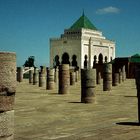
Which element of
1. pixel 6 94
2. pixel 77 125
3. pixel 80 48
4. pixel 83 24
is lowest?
pixel 77 125

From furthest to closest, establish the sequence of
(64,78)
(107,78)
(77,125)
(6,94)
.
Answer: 1. (107,78)
2. (64,78)
3. (77,125)
4. (6,94)

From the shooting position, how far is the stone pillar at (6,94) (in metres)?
4.24

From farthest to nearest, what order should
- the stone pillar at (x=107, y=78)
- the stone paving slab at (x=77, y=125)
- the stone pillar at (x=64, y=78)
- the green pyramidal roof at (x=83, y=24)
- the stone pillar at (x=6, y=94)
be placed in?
1. the green pyramidal roof at (x=83, y=24)
2. the stone pillar at (x=107, y=78)
3. the stone pillar at (x=64, y=78)
4. the stone paving slab at (x=77, y=125)
5. the stone pillar at (x=6, y=94)

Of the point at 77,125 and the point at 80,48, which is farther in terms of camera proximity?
the point at 80,48

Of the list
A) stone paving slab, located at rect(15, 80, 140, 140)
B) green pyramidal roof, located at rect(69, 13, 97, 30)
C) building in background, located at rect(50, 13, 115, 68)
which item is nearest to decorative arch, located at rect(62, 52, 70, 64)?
building in background, located at rect(50, 13, 115, 68)

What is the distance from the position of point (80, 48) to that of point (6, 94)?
2260 inches

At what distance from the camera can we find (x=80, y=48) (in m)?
61.6

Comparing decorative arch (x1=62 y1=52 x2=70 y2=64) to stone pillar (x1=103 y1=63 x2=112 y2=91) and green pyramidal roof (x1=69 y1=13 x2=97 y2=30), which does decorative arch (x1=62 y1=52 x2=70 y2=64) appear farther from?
stone pillar (x1=103 y1=63 x2=112 y2=91)

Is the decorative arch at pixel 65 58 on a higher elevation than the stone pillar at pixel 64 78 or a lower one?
higher

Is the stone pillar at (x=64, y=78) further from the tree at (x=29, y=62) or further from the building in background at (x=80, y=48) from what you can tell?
the tree at (x=29, y=62)

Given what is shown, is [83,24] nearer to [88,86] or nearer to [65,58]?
[65,58]

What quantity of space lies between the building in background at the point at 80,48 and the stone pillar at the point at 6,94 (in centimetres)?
5725

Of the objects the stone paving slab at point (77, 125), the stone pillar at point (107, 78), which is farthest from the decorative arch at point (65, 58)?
the stone paving slab at point (77, 125)

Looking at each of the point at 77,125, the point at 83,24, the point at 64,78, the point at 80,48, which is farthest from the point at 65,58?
Result: the point at 77,125
